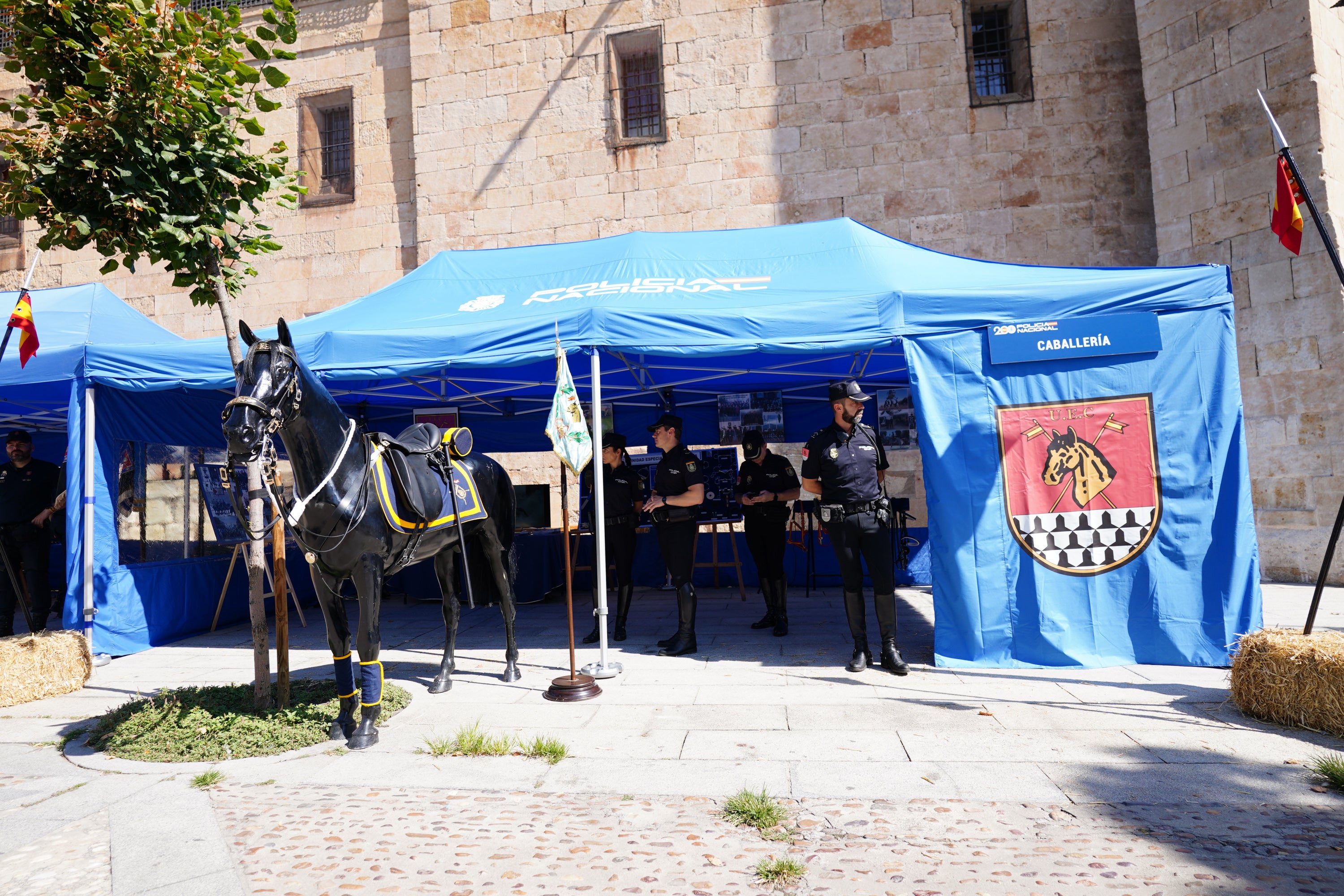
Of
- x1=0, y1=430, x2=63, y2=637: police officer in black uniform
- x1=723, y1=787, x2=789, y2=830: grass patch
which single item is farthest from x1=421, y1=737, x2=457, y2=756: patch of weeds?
x1=0, y1=430, x2=63, y2=637: police officer in black uniform

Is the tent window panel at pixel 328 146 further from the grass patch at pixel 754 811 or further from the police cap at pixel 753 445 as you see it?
the grass patch at pixel 754 811

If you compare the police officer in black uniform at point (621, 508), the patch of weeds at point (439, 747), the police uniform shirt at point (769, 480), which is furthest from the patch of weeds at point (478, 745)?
the police uniform shirt at point (769, 480)

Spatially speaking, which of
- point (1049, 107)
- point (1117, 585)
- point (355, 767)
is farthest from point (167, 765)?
point (1049, 107)

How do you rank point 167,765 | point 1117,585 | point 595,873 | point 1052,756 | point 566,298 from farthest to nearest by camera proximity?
point 566,298 < point 1117,585 < point 167,765 < point 1052,756 < point 595,873

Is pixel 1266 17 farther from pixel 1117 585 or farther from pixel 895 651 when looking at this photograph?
pixel 895 651

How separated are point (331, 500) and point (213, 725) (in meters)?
1.66

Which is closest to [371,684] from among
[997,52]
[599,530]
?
[599,530]

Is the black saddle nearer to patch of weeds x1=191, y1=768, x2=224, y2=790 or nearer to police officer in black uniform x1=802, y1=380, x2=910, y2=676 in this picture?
patch of weeds x1=191, y1=768, x2=224, y2=790

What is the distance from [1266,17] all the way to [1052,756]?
10563 mm

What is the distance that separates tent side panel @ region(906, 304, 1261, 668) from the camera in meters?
5.32

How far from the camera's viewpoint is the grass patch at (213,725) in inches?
165

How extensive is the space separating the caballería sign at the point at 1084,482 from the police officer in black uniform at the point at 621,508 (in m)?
3.20

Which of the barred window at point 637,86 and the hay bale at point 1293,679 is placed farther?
the barred window at point 637,86

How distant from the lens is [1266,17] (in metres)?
9.34
